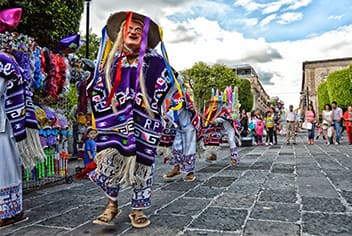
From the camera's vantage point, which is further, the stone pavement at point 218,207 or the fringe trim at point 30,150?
the fringe trim at point 30,150

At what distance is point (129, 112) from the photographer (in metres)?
2.76

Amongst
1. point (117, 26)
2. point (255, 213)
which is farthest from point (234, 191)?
point (117, 26)

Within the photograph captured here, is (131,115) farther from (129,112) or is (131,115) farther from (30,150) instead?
(30,150)

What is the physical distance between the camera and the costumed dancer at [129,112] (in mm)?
2734

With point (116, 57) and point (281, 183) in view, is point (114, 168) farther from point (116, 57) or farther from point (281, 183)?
point (281, 183)

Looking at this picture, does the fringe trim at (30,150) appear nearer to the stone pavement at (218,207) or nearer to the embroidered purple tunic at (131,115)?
the stone pavement at (218,207)

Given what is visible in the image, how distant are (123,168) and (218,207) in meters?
1.19

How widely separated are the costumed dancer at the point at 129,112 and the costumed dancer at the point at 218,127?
3.92 m

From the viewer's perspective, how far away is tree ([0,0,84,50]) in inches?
255

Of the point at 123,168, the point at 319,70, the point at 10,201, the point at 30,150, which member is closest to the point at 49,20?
the point at 30,150

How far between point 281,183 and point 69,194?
2937 millimetres

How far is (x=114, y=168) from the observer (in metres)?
2.78

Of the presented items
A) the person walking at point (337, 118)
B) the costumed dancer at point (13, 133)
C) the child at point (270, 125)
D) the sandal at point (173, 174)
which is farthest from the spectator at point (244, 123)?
the costumed dancer at point (13, 133)

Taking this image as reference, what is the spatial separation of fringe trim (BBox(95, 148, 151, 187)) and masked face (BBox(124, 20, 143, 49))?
3.09 ft
